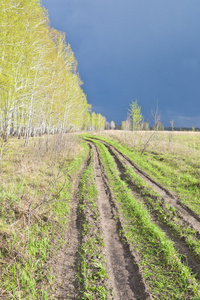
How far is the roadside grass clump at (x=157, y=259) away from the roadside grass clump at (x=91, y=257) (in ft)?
2.55

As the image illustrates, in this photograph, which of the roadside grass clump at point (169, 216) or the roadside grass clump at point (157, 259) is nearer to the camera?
the roadside grass clump at point (157, 259)

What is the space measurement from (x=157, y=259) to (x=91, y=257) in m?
1.39

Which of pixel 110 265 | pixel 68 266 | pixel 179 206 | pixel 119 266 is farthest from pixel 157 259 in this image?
pixel 179 206

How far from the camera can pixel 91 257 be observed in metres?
3.27

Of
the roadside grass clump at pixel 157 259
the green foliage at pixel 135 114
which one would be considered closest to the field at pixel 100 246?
the roadside grass clump at pixel 157 259

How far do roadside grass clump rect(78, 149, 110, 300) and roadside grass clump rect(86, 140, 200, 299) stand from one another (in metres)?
0.78

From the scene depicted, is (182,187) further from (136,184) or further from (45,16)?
(45,16)

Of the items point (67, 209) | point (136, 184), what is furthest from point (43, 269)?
point (136, 184)

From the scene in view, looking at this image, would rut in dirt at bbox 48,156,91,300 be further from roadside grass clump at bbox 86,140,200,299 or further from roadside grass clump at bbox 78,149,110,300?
roadside grass clump at bbox 86,140,200,299

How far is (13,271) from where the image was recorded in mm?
2730

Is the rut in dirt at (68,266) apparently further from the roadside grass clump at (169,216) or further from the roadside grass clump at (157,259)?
the roadside grass clump at (169,216)

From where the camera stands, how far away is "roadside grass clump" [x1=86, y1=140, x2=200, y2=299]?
269 cm

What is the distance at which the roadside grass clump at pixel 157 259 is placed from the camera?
2.69 meters

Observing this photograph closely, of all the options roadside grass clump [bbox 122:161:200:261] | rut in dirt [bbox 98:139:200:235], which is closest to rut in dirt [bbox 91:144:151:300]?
roadside grass clump [bbox 122:161:200:261]
